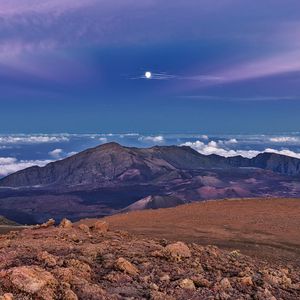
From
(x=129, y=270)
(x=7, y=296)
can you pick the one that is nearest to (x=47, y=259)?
(x=129, y=270)

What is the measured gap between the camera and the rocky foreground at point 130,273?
1053 cm

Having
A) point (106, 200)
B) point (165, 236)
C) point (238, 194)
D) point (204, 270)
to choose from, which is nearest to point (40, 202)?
point (106, 200)

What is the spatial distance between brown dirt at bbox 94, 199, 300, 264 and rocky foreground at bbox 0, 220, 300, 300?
5.92 m

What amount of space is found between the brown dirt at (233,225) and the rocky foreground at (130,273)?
592 cm

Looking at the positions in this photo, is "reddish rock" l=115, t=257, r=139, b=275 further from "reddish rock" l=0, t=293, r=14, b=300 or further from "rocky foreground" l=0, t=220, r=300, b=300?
"reddish rock" l=0, t=293, r=14, b=300

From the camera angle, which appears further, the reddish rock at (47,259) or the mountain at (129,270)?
the reddish rock at (47,259)

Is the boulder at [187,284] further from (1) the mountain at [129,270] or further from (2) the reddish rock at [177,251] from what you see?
(2) the reddish rock at [177,251]

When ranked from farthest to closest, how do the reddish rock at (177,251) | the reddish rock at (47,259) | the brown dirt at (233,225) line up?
1. the brown dirt at (233,225)
2. the reddish rock at (177,251)
3. the reddish rock at (47,259)

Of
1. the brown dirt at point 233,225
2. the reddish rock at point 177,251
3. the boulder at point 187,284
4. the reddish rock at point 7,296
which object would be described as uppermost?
the reddish rock at point 7,296

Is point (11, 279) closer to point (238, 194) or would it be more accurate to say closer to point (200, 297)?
point (200, 297)

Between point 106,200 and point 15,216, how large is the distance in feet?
154

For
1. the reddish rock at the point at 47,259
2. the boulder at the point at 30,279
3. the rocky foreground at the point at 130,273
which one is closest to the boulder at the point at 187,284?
the rocky foreground at the point at 130,273

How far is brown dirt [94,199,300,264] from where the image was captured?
2334cm

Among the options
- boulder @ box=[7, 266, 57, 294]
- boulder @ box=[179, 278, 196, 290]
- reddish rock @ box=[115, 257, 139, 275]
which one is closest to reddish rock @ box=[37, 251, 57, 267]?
boulder @ box=[7, 266, 57, 294]
